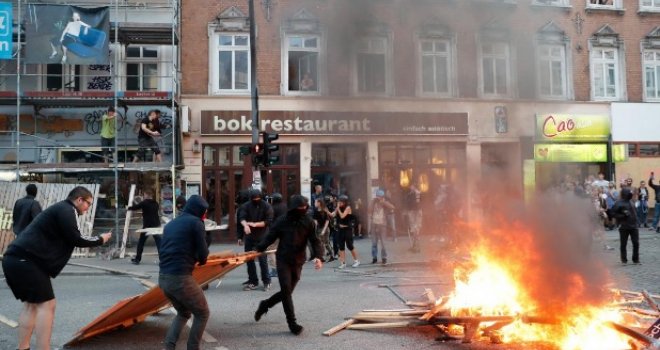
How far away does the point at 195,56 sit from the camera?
16.5 metres

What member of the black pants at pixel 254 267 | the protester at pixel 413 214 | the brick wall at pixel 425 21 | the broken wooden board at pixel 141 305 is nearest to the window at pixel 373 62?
the brick wall at pixel 425 21

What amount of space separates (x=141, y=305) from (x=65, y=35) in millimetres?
10894

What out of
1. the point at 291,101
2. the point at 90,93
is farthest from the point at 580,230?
the point at 90,93

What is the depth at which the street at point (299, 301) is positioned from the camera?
19.0 feet

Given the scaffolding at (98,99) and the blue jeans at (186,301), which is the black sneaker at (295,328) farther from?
the scaffolding at (98,99)

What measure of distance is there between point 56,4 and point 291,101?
6.45 metres

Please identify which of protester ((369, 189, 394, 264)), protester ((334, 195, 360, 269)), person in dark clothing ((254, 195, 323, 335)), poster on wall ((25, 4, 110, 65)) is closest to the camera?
person in dark clothing ((254, 195, 323, 335))

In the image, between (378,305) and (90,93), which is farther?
(90,93)

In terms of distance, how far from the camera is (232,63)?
16719 millimetres

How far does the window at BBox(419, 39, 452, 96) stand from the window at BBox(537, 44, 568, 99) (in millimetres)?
968

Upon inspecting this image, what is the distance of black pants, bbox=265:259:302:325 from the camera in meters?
6.13

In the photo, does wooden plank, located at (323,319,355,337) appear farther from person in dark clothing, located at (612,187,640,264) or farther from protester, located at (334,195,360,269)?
person in dark clothing, located at (612,187,640,264)

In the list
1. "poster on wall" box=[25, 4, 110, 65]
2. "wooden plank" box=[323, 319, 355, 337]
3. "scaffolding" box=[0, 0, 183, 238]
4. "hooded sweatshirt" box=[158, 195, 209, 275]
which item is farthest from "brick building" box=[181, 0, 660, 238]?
"poster on wall" box=[25, 4, 110, 65]

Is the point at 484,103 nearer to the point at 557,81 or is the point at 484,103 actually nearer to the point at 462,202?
the point at 557,81
